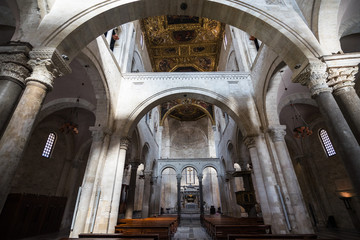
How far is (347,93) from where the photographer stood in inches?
151

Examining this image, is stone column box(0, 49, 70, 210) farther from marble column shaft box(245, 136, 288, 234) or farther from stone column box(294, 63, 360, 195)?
marble column shaft box(245, 136, 288, 234)

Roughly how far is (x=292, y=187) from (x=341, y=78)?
414cm

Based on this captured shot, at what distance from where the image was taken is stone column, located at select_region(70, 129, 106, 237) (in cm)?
585

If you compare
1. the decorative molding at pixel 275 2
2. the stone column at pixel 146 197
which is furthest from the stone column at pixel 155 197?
the decorative molding at pixel 275 2

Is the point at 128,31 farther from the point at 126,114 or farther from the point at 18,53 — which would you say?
the point at 18,53

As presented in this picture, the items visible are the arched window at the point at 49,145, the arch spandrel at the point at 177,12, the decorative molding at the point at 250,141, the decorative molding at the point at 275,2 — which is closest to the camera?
the arch spandrel at the point at 177,12

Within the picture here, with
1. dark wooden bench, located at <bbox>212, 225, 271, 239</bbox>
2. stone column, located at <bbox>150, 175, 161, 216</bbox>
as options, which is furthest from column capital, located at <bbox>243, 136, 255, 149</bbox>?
stone column, located at <bbox>150, 175, 161, 216</bbox>

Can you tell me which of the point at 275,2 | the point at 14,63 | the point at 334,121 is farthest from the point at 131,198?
the point at 275,2

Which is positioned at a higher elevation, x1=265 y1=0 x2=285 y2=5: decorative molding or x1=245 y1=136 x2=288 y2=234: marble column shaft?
x1=265 y1=0 x2=285 y2=5: decorative molding

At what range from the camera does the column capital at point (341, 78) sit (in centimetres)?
392

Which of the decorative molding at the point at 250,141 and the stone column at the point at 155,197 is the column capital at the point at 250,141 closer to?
the decorative molding at the point at 250,141

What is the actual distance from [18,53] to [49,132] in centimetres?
1021

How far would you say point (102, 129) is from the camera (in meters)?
7.32

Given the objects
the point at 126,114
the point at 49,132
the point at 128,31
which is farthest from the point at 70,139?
the point at 128,31
